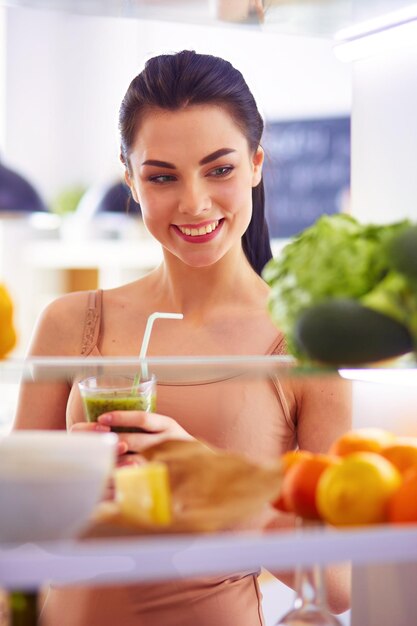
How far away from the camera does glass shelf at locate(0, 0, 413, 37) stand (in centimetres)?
104

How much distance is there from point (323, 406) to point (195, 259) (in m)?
0.35

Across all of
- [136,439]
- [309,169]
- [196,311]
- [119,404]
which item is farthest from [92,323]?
[309,169]

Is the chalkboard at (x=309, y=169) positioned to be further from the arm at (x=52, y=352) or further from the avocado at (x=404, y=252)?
the avocado at (x=404, y=252)

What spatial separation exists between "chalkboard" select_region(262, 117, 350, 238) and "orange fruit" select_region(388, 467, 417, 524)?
18.3 ft

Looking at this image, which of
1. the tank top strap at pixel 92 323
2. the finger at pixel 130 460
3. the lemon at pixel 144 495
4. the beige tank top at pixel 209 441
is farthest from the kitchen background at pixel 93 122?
the lemon at pixel 144 495

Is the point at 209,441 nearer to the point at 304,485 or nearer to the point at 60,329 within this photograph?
the point at 60,329

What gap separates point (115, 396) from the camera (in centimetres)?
123

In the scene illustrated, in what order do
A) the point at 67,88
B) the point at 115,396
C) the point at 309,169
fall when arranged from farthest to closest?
the point at 67,88, the point at 309,169, the point at 115,396

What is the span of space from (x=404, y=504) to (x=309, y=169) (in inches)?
231

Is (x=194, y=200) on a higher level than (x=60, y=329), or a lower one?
higher

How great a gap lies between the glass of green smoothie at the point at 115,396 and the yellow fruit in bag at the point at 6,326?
332mm

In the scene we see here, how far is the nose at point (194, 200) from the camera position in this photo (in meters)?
1.58

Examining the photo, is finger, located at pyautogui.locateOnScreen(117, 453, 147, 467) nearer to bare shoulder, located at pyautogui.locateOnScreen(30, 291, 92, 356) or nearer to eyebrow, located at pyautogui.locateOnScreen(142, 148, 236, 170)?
eyebrow, located at pyautogui.locateOnScreen(142, 148, 236, 170)

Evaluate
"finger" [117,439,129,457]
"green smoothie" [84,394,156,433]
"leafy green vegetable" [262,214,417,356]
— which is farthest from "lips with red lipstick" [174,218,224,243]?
"leafy green vegetable" [262,214,417,356]
